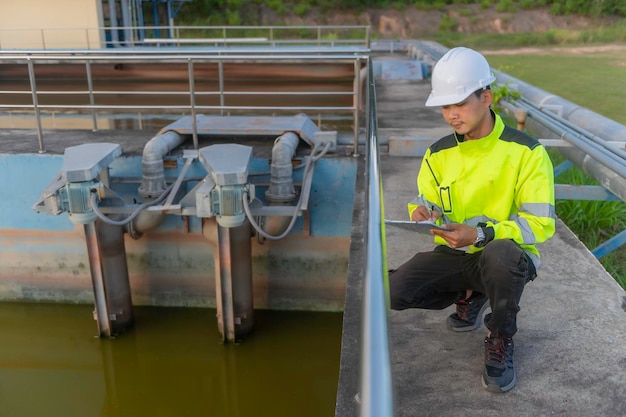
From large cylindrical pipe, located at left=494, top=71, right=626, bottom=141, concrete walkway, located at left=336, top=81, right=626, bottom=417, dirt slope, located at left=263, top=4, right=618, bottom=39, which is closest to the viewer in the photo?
concrete walkway, located at left=336, top=81, right=626, bottom=417

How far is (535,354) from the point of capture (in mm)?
2734

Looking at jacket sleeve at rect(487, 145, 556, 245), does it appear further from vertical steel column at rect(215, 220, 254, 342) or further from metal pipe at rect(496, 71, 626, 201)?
vertical steel column at rect(215, 220, 254, 342)

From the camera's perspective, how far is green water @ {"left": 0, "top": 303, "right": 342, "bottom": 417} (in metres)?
5.71

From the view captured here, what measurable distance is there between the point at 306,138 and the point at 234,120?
0.99 m

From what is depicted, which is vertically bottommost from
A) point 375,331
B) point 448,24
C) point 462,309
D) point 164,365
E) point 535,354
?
point 164,365

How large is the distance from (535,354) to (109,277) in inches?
187

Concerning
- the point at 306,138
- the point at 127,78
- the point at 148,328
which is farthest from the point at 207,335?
the point at 127,78

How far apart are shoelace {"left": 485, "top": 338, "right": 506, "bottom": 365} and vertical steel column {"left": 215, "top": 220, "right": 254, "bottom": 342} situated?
3.75 metres

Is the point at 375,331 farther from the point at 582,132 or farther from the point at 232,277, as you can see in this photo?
the point at 232,277

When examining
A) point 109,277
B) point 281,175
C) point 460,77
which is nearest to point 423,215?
point 460,77

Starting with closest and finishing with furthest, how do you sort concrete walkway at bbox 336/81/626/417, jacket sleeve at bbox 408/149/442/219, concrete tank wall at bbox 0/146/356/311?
concrete walkway at bbox 336/81/626/417, jacket sleeve at bbox 408/149/442/219, concrete tank wall at bbox 0/146/356/311

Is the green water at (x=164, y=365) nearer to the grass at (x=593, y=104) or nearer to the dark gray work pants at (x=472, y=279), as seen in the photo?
the grass at (x=593, y=104)

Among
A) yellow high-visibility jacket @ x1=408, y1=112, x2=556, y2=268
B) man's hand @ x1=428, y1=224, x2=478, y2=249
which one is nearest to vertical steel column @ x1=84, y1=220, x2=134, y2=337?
yellow high-visibility jacket @ x1=408, y1=112, x2=556, y2=268

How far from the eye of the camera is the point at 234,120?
7020mm
